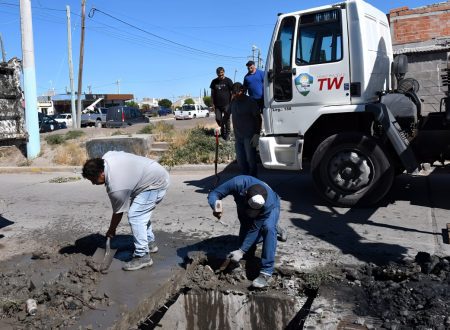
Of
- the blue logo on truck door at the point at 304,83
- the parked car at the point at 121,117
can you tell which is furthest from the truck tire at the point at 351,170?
the parked car at the point at 121,117

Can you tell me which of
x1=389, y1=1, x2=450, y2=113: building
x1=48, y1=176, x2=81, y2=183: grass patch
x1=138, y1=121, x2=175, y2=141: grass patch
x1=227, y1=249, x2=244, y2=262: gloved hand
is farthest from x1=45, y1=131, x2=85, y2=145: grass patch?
x1=227, y1=249, x2=244, y2=262: gloved hand

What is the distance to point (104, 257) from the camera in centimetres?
496

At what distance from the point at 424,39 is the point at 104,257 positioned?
8548mm

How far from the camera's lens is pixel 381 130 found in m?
6.85

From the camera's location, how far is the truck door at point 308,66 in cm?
678

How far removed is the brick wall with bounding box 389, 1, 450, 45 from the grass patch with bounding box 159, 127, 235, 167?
441cm

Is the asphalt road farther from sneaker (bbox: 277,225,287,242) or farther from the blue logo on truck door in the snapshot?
the blue logo on truck door

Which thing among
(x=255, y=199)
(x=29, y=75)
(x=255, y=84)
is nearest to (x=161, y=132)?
(x=29, y=75)

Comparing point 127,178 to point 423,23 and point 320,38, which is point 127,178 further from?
point 423,23

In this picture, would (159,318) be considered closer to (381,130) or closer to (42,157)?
(381,130)

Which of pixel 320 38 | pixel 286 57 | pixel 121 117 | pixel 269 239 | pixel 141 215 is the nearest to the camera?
pixel 269 239

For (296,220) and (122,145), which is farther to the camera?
(122,145)

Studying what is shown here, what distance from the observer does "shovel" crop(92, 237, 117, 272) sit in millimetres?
4836

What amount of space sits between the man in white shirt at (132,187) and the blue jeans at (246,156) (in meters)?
3.15
